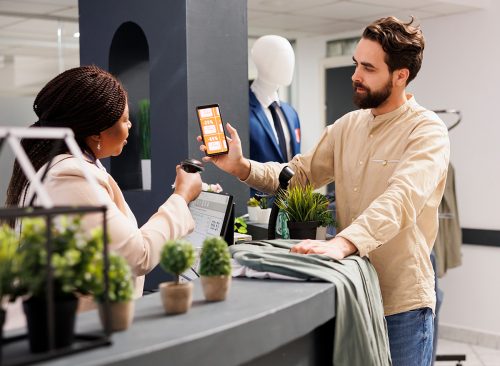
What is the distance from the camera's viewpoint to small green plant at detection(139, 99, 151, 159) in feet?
13.6

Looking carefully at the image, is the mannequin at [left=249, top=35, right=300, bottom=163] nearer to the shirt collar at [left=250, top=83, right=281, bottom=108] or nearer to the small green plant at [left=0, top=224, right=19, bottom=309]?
the shirt collar at [left=250, top=83, right=281, bottom=108]

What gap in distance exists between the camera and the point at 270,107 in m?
4.41

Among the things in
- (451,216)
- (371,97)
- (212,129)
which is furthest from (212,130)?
(451,216)

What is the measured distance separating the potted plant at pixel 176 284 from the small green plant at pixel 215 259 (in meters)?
0.07

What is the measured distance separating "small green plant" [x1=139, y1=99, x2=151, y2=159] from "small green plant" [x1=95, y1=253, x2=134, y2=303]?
2871 millimetres

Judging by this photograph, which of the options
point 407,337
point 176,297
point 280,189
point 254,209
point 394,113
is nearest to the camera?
point 176,297

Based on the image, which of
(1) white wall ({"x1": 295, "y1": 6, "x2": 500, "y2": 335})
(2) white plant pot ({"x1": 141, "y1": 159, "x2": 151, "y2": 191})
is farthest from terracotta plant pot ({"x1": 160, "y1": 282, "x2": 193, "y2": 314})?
(1) white wall ({"x1": 295, "y1": 6, "x2": 500, "y2": 335})

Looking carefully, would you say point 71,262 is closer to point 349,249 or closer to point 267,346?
point 267,346

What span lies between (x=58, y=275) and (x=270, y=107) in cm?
333

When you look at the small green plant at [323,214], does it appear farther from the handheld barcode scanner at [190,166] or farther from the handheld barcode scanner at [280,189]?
the handheld barcode scanner at [190,166]

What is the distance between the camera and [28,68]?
6.12m

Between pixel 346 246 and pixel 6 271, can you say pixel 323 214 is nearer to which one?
pixel 346 246

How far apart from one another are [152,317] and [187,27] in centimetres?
233

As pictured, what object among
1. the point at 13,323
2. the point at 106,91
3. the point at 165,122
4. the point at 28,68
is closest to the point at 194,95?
the point at 165,122
